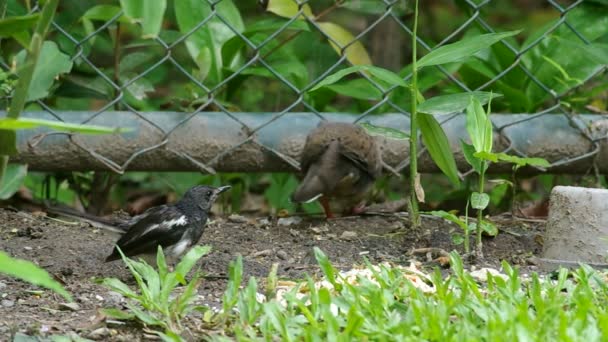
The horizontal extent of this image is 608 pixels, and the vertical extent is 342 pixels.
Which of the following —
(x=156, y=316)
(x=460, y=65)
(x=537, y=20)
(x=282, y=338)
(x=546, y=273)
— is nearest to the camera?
(x=282, y=338)

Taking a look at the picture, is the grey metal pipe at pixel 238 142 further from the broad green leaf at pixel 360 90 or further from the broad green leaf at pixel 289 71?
the broad green leaf at pixel 289 71

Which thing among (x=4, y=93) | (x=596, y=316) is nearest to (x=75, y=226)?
(x=4, y=93)

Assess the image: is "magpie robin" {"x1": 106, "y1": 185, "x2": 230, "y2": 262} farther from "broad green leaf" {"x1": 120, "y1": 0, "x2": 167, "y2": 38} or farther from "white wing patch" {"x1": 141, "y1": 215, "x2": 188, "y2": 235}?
"broad green leaf" {"x1": 120, "y1": 0, "x2": 167, "y2": 38}

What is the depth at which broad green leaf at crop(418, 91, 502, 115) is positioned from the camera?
414 cm

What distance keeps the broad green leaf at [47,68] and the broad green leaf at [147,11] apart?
1732 mm

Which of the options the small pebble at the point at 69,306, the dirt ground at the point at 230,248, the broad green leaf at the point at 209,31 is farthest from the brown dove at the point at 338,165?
the small pebble at the point at 69,306

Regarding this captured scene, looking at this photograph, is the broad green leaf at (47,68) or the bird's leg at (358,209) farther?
the bird's leg at (358,209)

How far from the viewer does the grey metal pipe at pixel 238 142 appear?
16.5ft

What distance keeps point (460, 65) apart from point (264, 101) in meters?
3.09

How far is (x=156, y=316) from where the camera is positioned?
10.7 ft

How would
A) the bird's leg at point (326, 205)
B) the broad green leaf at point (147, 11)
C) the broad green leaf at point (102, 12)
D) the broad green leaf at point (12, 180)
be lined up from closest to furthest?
the broad green leaf at point (147, 11) < the broad green leaf at point (12, 180) < the broad green leaf at point (102, 12) < the bird's leg at point (326, 205)

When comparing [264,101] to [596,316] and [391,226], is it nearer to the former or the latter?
[391,226]

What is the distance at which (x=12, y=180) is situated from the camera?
485 cm

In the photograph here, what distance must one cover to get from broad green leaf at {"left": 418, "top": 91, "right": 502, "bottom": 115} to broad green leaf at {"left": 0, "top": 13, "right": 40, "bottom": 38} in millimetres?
1850
